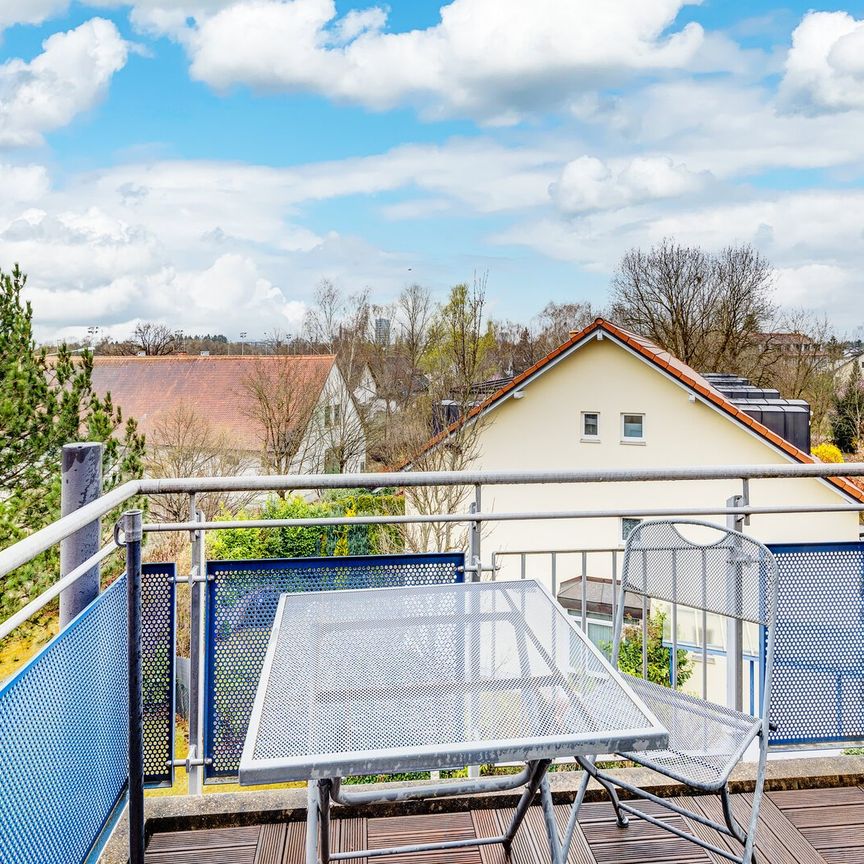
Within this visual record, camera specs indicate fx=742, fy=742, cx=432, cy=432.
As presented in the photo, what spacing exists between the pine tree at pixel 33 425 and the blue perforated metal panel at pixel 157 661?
8033 mm

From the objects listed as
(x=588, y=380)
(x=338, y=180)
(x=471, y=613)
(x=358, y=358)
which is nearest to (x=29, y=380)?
(x=471, y=613)

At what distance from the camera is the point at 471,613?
2018mm

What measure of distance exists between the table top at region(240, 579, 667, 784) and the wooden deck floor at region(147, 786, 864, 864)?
2.57 feet

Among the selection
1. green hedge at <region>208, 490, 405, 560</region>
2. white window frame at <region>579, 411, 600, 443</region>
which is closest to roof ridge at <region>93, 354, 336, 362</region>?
white window frame at <region>579, 411, 600, 443</region>

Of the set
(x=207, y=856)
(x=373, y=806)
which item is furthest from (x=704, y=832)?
(x=207, y=856)

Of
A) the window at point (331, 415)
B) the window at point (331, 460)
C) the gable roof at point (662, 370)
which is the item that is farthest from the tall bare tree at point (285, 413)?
the gable roof at point (662, 370)

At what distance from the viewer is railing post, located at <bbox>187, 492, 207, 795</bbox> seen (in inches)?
97.2

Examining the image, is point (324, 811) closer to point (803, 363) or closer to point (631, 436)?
point (631, 436)

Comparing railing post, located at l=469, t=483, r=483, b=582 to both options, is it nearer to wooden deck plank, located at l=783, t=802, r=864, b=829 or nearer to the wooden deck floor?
the wooden deck floor

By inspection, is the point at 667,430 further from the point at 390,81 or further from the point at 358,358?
the point at 390,81

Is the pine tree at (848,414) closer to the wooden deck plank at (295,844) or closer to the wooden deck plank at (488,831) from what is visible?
the wooden deck plank at (488,831)

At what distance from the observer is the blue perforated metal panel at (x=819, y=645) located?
2730 millimetres

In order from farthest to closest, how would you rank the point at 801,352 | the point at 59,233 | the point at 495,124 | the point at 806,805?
the point at 495,124
the point at 59,233
the point at 801,352
the point at 806,805

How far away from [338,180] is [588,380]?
27.1 m
